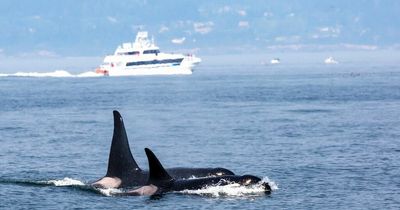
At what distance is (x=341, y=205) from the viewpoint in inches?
1438

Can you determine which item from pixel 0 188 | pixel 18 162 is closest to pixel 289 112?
pixel 18 162

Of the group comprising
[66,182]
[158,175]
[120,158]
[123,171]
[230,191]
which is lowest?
[66,182]

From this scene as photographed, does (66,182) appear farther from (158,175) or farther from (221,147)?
(221,147)

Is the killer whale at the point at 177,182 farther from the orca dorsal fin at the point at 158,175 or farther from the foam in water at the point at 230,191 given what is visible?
the foam in water at the point at 230,191

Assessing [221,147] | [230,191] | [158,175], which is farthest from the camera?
[221,147]

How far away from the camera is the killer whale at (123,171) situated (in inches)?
1591

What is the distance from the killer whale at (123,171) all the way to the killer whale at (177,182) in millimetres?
1920

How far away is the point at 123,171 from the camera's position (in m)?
41.0

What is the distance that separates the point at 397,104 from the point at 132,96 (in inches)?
1381

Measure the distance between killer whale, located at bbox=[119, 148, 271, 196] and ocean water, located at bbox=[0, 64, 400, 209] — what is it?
0.36 m

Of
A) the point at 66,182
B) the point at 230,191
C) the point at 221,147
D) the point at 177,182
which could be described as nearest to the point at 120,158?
the point at 66,182

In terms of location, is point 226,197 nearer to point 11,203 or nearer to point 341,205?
point 341,205

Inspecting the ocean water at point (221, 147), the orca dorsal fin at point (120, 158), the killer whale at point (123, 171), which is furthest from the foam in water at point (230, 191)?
the orca dorsal fin at point (120, 158)

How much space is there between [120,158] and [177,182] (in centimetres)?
353
